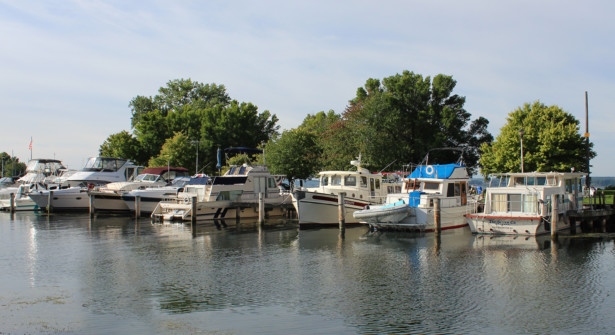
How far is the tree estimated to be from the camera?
39125 millimetres

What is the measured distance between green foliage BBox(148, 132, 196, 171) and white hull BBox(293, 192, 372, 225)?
37.2 meters

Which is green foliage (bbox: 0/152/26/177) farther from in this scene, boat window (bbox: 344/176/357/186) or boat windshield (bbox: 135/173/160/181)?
boat window (bbox: 344/176/357/186)

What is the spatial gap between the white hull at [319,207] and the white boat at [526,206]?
25.2 ft

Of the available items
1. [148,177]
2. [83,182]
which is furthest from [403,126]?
[83,182]

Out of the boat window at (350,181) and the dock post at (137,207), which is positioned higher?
the boat window at (350,181)

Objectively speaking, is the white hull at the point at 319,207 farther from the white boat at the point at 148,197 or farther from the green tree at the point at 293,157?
the green tree at the point at 293,157

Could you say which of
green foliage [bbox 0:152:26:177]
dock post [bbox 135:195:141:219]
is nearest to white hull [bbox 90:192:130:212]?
dock post [bbox 135:195:141:219]

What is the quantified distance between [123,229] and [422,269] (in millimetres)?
19956

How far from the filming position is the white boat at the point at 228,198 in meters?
35.8

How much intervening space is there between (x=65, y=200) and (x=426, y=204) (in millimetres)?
29793

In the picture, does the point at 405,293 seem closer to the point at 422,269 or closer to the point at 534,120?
the point at 422,269

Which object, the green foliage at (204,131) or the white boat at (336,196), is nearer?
the white boat at (336,196)

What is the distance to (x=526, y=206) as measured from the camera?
2648 centimetres

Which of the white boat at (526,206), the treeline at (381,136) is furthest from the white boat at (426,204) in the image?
the treeline at (381,136)
